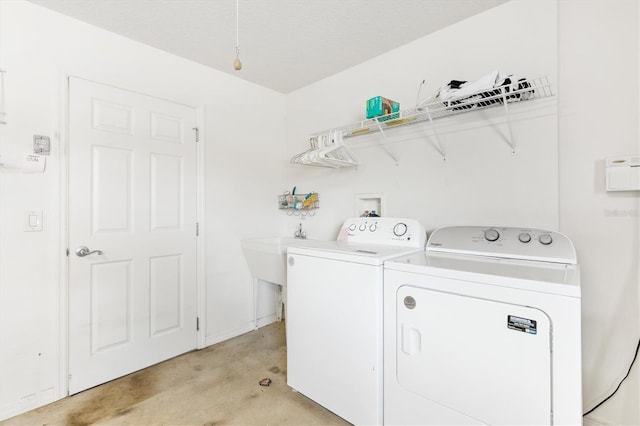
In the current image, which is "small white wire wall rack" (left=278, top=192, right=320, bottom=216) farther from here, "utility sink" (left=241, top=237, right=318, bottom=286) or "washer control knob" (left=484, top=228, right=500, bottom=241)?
"washer control knob" (left=484, top=228, right=500, bottom=241)

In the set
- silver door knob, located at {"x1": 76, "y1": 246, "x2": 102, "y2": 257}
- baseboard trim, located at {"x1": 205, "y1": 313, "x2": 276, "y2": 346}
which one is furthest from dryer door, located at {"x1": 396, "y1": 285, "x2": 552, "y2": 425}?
silver door knob, located at {"x1": 76, "y1": 246, "x2": 102, "y2": 257}

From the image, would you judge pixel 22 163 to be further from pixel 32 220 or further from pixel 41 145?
pixel 32 220

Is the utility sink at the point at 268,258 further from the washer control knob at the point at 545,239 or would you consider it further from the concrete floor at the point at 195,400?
the washer control knob at the point at 545,239

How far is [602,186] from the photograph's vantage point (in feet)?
4.86

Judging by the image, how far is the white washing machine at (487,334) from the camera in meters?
1.04

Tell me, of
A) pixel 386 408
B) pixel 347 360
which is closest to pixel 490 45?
pixel 347 360

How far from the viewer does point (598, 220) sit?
4.89 ft

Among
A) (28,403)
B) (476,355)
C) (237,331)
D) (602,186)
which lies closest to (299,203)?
(237,331)

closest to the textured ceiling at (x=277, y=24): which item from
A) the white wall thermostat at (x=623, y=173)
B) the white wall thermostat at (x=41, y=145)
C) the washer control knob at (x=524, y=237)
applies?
the white wall thermostat at (x=41, y=145)

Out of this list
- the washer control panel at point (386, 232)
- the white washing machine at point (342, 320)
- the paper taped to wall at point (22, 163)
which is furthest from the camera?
the washer control panel at point (386, 232)

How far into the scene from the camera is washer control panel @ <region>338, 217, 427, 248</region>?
1.87 metres

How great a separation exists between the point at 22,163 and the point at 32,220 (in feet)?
1.08

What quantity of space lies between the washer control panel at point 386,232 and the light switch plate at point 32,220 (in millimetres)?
1849

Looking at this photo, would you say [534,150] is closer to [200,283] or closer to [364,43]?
[364,43]
